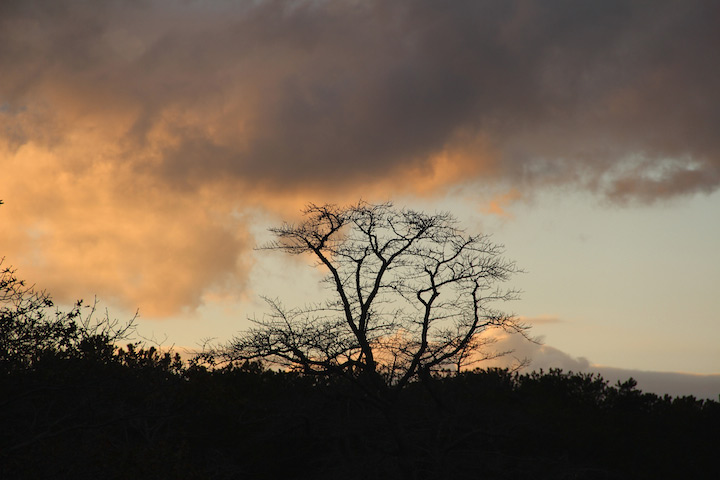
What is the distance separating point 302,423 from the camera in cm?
2205

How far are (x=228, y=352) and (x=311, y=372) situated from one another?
2547mm

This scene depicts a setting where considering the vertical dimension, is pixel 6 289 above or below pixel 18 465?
above

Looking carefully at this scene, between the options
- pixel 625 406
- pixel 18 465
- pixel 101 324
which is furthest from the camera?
pixel 625 406

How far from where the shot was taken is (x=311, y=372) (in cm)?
1981

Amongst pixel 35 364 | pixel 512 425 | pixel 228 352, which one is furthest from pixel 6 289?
pixel 512 425

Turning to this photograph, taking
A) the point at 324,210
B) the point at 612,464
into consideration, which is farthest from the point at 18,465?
the point at 612,464

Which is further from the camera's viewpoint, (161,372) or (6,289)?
(161,372)

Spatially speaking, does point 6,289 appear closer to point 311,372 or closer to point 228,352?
point 228,352

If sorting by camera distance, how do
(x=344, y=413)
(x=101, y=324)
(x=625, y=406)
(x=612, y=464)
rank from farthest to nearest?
(x=625, y=406) < (x=612, y=464) < (x=344, y=413) < (x=101, y=324)

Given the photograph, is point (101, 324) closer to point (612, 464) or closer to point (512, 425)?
point (512, 425)

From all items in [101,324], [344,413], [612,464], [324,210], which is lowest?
[612,464]

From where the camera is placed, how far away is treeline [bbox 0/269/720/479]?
12.5 meters

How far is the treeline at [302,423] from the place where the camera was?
12.5 metres

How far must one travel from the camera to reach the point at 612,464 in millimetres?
23922
